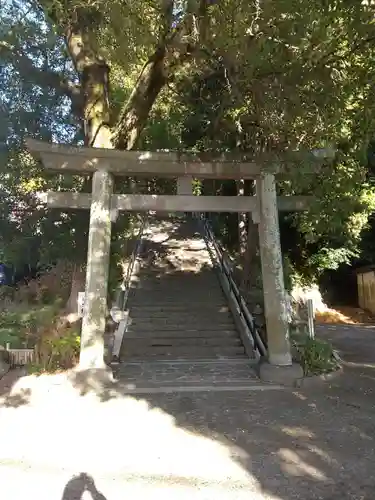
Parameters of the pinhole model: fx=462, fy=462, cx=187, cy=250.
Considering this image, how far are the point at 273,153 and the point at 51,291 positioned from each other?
868cm

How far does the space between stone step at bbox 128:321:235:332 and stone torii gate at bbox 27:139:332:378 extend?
2.40 meters

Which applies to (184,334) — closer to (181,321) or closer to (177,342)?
(177,342)

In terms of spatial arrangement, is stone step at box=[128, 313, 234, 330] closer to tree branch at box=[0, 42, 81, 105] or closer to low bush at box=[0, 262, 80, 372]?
low bush at box=[0, 262, 80, 372]

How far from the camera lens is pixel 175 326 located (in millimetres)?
10461

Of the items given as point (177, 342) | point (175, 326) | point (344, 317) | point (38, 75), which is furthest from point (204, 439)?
point (344, 317)

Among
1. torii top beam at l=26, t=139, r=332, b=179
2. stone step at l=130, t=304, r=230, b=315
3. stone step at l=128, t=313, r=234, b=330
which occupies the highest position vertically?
torii top beam at l=26, t=139, r=332, b=179

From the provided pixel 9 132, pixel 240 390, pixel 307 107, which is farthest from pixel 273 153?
pixel 9 132

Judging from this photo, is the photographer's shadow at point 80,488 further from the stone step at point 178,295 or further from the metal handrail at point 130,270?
the stone step at point 178,295

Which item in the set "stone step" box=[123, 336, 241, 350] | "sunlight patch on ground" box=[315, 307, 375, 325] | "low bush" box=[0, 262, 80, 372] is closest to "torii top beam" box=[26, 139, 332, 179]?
"low bush" box=[0, 262, 80, 372]

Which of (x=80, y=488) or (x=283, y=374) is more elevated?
(x=283, y=374)

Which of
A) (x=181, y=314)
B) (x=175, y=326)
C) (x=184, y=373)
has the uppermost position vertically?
(x=181, y=314)

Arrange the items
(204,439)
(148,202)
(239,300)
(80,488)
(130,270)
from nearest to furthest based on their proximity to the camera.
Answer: (80,488) → (204,439) → (148,202) → (239,300) → (130,270)

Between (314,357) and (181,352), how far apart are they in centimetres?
271

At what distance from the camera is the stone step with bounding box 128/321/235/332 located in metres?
10.4
